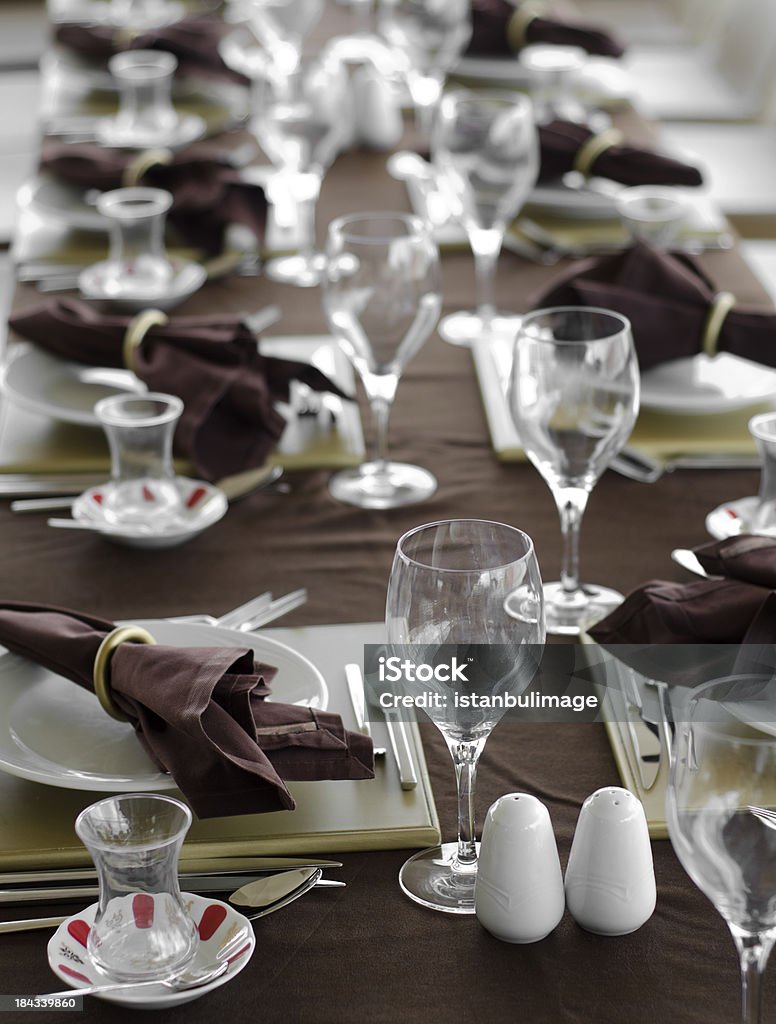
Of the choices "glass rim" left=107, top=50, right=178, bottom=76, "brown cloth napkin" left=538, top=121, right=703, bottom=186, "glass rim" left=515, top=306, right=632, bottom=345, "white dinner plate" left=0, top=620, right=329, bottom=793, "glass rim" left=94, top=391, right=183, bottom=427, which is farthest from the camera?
"glass rim" left=107, top=50, right=178, bottom=76

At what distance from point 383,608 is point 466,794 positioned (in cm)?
32

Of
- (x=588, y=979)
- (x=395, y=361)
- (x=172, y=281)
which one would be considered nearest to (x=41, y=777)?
(x=588, y=979)

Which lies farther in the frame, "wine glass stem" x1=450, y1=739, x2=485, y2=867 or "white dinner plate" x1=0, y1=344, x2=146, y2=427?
"white dinner plate" x1=0, y1=344, x2=146, y2=427

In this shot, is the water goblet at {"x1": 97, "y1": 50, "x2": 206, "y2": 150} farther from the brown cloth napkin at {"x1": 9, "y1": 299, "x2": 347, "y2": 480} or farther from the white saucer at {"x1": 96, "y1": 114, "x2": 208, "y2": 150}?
the brown cloth napkin at {"x1": 9, "y1": 299, "x2": 347, "y2": 480}

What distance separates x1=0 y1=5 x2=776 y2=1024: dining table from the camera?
678mm

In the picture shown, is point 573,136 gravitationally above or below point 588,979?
above

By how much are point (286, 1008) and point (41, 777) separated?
0.68 feet

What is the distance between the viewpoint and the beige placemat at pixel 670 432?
1283 mm

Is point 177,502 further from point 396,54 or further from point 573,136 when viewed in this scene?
point 396,54

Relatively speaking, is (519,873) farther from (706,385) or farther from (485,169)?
(485,169)

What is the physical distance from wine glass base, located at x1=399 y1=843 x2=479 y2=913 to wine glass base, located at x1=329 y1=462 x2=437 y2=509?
48 centimetres

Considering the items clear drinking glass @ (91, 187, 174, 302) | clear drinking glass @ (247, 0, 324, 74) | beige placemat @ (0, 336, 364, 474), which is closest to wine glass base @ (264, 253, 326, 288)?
clear drinking glass @ (91, 187, 174, 302)

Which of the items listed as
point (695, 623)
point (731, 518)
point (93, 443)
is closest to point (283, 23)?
point (93, 443)

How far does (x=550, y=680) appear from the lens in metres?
0.96
